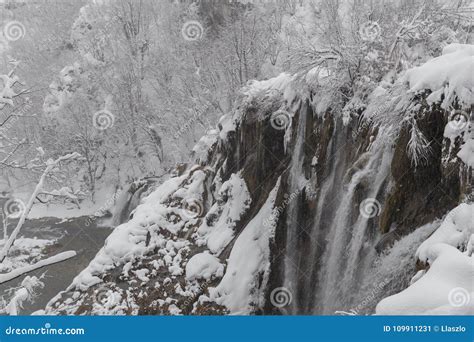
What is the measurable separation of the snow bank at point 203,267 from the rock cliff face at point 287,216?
0.03 meters

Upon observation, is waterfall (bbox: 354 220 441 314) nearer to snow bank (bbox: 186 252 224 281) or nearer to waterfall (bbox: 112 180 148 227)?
snow bank (bbox: 186 252 224 281)

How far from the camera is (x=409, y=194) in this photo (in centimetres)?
624

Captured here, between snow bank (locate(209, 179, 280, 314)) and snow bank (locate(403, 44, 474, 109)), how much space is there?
16.3ft

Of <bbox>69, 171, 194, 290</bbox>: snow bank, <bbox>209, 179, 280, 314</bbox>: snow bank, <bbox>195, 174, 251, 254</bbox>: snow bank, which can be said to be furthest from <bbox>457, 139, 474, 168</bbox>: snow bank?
<bbox>69, 171, 194, 290</bbox>: snow bank

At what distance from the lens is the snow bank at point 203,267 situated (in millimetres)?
10336

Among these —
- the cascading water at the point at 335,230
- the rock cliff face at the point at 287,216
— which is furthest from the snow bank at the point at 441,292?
the cascading water at the point at 335,230

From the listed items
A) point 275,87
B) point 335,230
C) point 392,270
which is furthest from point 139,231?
point 392,270

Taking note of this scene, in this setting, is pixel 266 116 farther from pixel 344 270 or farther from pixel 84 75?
pixel 84 75

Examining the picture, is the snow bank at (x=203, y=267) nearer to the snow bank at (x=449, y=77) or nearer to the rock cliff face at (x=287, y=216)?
the rock cliff face at (x=287, y=216)

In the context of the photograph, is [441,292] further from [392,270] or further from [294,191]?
[294,191]

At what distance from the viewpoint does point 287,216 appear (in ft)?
31.8

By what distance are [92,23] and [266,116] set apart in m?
24.7

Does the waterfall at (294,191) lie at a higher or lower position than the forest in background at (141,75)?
lower

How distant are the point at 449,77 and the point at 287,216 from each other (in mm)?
5020
